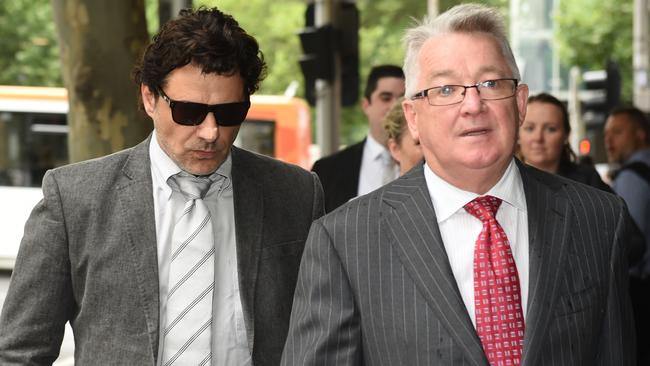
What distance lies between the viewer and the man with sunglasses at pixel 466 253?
2896 mm

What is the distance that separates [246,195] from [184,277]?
1.13 feet

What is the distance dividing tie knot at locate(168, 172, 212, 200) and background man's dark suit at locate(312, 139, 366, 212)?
3.26m

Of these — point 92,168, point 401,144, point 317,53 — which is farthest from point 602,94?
point 92,168

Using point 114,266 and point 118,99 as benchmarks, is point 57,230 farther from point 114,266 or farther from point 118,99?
point 118,99

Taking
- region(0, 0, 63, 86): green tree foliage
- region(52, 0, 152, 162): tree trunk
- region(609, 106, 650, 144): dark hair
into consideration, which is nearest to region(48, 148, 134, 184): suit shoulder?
region(52, 0, 152, 162): tree trunk

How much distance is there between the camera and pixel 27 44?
34125mm

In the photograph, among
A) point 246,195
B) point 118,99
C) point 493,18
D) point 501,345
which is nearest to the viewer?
point 501,345

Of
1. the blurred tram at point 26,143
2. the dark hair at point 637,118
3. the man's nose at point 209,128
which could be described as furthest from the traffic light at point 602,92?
the man's nose at point 209,128

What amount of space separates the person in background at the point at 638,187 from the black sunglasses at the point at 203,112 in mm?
3909

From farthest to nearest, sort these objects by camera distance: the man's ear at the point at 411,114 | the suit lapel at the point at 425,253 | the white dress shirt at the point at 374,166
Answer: the white dress shirt at the point at 374,166, the man's ear at the point at 411,114, the suit lapel at the point at 425,253

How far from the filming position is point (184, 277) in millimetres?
3434

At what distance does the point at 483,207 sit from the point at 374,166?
13.6 ft

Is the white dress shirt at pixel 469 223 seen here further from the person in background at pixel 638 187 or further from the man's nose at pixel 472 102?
the person in background at pixel 638 187

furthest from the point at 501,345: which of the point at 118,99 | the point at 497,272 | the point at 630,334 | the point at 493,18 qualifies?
the point at 118,99
